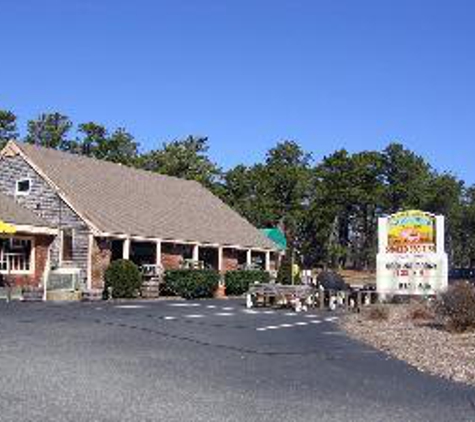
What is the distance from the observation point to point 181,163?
64.9 m

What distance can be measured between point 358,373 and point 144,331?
598 cm

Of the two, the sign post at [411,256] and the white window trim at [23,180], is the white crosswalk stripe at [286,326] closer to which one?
the sign post at [411,256]

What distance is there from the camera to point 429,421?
822cm

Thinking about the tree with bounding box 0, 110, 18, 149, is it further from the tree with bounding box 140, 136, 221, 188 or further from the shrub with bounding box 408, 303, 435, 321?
the shrub with bounding box 408, 303, 435, 321

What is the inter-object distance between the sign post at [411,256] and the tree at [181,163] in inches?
1310

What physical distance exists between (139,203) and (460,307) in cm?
2130

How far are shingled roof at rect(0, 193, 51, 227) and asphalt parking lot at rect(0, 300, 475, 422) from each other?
45.0 feet

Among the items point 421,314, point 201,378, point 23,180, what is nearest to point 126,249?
point 23,180

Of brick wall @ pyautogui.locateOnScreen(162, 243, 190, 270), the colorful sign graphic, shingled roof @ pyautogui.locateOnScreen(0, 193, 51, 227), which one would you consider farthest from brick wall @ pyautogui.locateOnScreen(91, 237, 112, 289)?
the colorful sign graphic

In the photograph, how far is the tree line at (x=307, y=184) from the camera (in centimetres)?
6838

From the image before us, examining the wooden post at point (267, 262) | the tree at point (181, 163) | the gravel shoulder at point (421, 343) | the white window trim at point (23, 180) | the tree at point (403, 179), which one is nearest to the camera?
the gravel shoulder at point (421, 343)

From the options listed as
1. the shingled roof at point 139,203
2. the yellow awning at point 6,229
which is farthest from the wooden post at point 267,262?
the yellow awning at point 6,229

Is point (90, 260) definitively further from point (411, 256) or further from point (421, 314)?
point (421, 314)

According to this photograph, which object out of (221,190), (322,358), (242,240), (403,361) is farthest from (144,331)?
(221,190)
